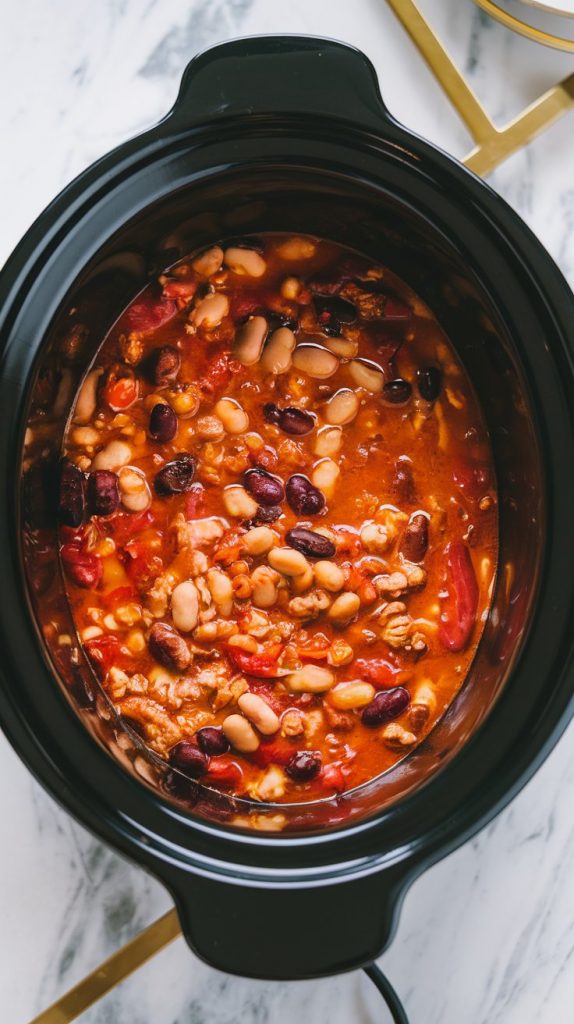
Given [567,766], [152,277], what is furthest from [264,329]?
[567,766]

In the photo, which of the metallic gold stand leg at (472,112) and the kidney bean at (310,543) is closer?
the kidney bean at (310,543)

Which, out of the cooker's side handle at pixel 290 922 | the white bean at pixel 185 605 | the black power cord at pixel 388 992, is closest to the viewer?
the cooker's side handle at pixel 290 922

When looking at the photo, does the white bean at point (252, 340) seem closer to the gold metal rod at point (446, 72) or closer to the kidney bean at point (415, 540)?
the kidney bean at point (415, 540)

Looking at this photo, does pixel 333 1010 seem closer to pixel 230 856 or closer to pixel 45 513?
pixel 230 856

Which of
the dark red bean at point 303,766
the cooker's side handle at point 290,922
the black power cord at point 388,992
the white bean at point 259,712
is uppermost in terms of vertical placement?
the white bean at point 259,712

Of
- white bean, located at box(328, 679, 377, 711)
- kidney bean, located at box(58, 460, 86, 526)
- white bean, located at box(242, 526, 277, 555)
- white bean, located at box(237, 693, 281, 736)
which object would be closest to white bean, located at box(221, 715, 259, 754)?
white bean, located at box(237, 693, 281, 736)

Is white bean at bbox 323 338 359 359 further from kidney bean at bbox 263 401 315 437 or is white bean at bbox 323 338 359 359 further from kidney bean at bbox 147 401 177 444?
kidney bean at bbox 147 401 177 444

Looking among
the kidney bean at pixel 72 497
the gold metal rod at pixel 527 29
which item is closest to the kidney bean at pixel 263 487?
the kidney bean at pixel 72 497
